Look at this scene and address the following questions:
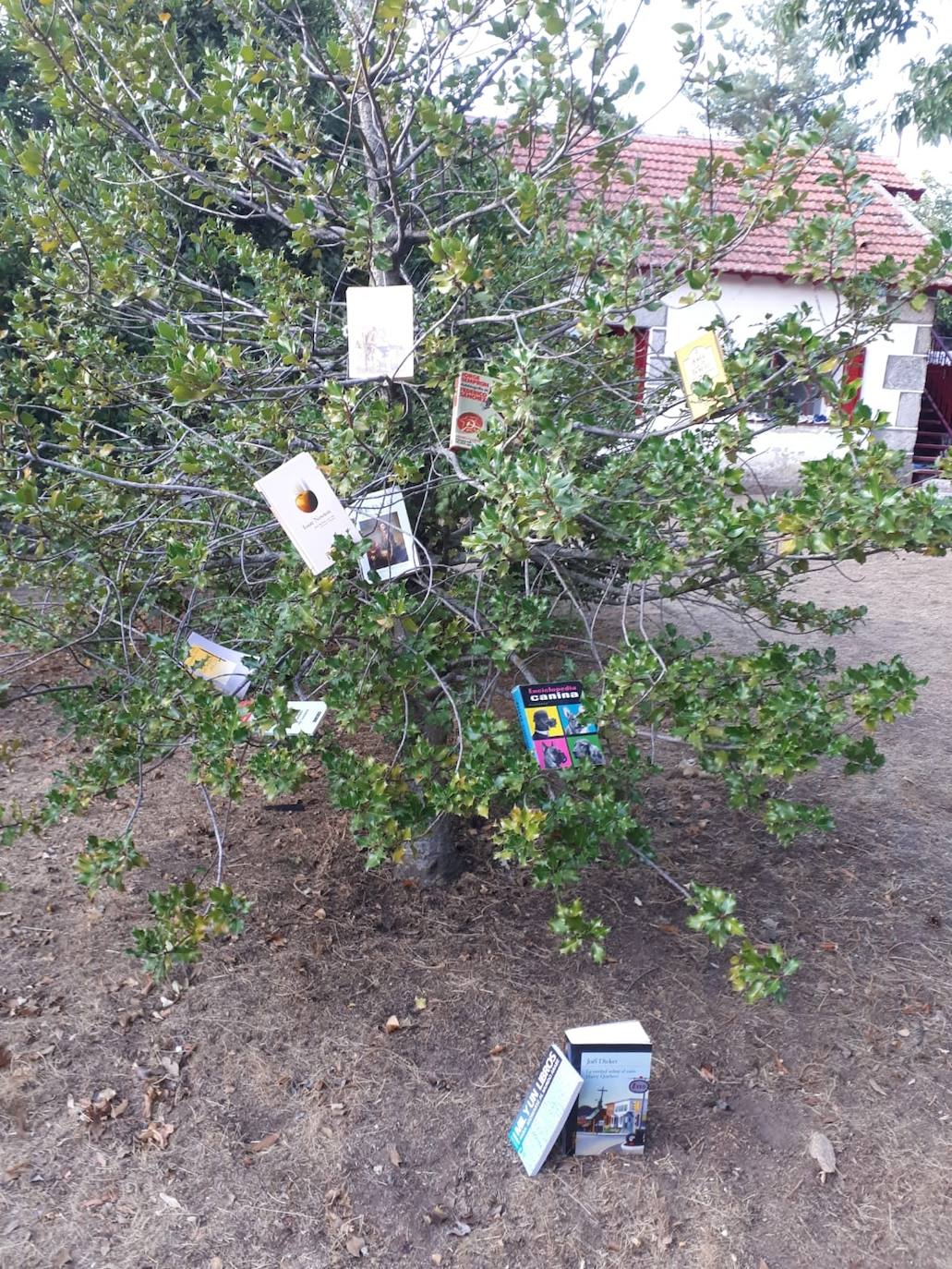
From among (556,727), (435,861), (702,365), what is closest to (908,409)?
(435,861)

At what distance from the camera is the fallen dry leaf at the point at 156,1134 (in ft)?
8.89

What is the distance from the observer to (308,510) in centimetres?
248

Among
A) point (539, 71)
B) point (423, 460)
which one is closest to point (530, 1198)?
point (423, 460)

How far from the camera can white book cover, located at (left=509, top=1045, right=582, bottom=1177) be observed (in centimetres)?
256

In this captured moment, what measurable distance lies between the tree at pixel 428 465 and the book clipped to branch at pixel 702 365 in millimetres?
47

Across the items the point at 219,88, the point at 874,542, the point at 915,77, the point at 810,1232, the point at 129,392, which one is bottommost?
the point at 810,1232

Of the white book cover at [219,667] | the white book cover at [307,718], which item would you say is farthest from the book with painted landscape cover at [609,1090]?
the white book cover at [219,667]

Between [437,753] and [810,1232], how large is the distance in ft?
4.88

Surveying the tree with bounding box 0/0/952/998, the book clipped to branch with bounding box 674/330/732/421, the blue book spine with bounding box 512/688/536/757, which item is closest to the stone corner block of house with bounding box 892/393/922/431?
the tree with bounding box 0/0/952/998

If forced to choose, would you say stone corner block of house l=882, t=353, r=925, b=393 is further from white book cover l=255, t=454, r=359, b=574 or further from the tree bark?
white book cover l=255, t=454, r=359, b=574

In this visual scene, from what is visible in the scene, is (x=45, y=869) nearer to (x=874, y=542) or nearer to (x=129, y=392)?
(x=129, y=392)

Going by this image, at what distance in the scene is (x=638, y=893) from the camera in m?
3.86

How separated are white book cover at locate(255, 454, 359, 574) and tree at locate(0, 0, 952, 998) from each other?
7cm

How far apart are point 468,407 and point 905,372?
388 inches
